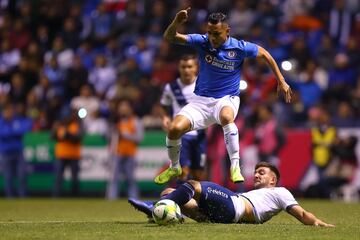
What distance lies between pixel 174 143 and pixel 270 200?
2044mm

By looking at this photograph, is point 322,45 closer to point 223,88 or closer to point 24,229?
point 223,88

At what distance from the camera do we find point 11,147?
23.0 meters

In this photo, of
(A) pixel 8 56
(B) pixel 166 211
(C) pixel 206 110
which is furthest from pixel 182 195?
(A) pixel 8 56

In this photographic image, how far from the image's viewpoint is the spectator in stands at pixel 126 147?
70.9 feet

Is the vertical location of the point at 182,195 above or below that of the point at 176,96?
below

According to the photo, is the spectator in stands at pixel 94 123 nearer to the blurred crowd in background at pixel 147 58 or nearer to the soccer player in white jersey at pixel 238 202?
the blurred crowd in background at pixel 147 58

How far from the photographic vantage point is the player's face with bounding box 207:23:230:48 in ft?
39.1

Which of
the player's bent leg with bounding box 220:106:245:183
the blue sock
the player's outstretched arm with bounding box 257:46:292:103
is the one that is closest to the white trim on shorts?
the blue sock

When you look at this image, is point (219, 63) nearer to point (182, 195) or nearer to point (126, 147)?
point (182, 195)

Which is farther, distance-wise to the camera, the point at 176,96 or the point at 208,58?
the point at 176,96

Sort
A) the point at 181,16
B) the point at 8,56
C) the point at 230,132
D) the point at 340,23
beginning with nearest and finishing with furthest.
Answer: the point at 181,16
the point at 230,132
the point at 340,23
the point at 8,56

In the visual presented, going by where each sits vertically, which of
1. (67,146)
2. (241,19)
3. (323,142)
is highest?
(241,19)

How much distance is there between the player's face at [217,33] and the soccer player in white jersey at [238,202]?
6.60 ft

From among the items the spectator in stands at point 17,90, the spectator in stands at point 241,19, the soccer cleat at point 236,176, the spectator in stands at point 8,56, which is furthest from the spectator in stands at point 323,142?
the spectator in stands at point 8,56
